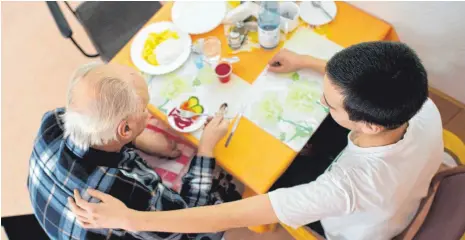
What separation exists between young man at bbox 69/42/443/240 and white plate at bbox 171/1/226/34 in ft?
2.36

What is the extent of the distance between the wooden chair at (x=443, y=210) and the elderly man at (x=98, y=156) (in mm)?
666

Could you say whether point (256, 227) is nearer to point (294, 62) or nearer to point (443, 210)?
point (294, 62)

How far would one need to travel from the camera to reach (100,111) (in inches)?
54.0

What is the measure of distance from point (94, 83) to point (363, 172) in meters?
0.81

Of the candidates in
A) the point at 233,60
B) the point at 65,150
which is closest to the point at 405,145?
the point at 233,60

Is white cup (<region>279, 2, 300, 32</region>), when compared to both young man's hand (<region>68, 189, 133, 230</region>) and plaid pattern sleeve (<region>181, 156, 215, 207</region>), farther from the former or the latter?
young man's hand (<region>68, 189, 133, 230</region>)

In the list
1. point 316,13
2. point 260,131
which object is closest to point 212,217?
point 260,131

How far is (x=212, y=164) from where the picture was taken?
1.57 metres

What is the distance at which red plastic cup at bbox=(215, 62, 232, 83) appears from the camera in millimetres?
1677

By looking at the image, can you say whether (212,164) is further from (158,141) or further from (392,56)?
(392,56)

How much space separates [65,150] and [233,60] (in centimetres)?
68

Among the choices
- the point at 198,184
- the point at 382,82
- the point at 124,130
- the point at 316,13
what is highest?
the point at 382,82

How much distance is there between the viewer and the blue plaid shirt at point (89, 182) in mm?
1407

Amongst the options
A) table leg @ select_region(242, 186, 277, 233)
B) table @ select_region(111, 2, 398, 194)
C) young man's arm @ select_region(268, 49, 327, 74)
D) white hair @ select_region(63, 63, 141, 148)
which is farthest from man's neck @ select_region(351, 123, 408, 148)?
white hair @ select_region(63, 63, 141, 148)
